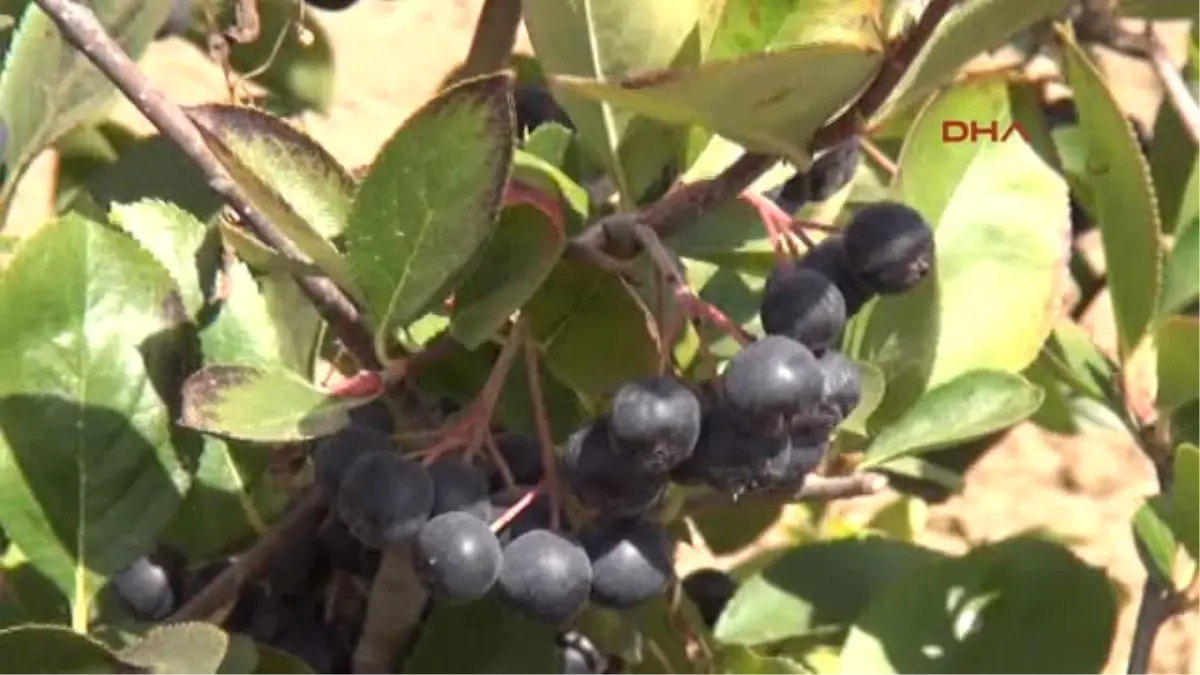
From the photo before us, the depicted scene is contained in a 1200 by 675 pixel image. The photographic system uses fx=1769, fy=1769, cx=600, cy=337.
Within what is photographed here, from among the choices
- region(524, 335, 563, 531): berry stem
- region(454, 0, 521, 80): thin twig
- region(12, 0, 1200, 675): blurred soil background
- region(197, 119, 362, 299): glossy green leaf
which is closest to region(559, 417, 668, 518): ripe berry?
region(524, 335, 563, 531): berry stem

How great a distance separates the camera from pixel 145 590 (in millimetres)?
680

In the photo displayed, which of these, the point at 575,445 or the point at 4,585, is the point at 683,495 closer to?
the point at 575,445

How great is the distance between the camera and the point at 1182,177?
96cm

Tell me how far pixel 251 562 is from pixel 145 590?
0.17ft

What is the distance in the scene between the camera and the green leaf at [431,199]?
0.49m

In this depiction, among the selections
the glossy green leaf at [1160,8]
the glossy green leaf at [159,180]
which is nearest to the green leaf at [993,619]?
the glossy green leaf at [1160,8]

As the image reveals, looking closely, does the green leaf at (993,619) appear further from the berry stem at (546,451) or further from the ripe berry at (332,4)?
the ripe berry at (332,4)

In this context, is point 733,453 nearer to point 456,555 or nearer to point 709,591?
point 456,555

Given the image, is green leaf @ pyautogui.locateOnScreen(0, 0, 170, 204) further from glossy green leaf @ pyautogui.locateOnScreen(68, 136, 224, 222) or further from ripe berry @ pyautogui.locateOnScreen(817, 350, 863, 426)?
ripe berry @ pyautogui.locateOnScreen(817, 350, 863, 426)

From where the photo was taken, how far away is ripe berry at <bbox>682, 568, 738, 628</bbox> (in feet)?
2.92

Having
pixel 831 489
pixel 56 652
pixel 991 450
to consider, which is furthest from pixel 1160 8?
pixel 991 450

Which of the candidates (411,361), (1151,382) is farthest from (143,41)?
(1151,382)

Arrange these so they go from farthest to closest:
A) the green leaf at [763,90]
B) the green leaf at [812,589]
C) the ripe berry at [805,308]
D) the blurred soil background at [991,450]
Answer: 1. the blurred soil background at [991,450]
2. the green leaf at [812,589]
3. the ripe berry at [805,308]
4. the green leaf at [763,90]

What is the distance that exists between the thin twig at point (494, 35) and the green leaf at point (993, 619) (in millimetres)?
276
